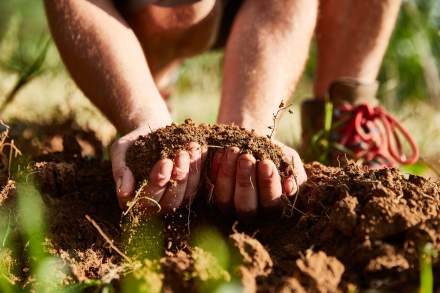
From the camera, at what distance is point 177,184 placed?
5.03ft

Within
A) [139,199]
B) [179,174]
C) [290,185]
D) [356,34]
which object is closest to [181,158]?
[179,174]

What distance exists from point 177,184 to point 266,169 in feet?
0.76

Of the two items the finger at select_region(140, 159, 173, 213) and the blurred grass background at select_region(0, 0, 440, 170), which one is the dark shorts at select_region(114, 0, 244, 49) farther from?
the finger at select_region(140, 159, 173, 213)

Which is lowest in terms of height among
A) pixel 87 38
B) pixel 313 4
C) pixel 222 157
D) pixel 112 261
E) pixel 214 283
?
pixel 112 261

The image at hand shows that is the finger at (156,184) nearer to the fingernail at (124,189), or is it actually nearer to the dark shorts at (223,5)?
the fingernail at (124,189)

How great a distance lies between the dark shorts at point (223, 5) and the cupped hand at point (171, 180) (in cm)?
110

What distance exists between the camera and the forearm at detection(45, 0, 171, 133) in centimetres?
187

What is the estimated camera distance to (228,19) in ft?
10.0

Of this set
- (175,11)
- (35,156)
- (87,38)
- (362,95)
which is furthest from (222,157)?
(362,95)

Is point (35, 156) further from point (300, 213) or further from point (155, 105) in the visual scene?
point (300, 213)

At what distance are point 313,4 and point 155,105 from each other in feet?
2.62

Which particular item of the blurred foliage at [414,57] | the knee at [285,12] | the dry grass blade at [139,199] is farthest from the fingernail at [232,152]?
the blurred foliage at [414,57]

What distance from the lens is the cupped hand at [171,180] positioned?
1.51 metres

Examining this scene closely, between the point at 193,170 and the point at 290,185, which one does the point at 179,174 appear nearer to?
the point at 193,170
